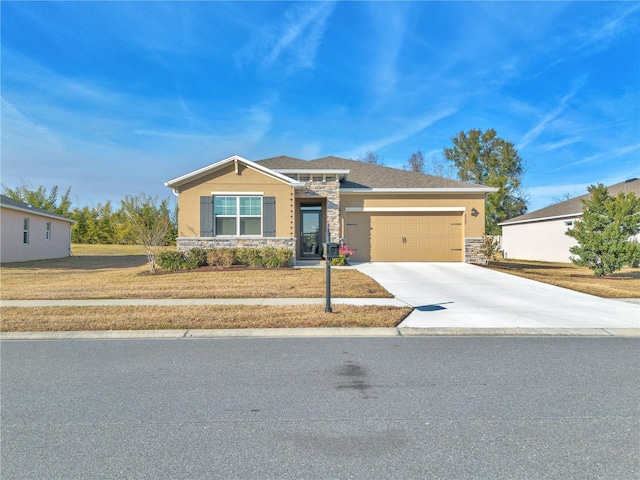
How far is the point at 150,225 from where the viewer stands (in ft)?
52.4

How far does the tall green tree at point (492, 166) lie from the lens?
122 ft

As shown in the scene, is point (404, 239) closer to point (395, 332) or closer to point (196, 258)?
point (196, 258)

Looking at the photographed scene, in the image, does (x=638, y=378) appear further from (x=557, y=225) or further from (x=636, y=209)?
(x=557, y=225)

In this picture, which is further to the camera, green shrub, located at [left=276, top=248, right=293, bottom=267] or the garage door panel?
the garage door panel

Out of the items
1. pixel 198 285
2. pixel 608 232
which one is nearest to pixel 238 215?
pixel 198 285

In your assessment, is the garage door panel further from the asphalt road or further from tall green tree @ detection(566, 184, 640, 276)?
the asphalt road

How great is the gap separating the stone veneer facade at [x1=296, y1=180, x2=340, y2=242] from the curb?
10460 mm

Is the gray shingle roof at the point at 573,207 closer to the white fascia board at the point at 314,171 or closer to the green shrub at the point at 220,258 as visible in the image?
the white fascia board at the point at 314,171

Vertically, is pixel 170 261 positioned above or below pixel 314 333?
above

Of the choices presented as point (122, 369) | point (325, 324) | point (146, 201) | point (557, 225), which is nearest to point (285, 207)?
point (146, 201)

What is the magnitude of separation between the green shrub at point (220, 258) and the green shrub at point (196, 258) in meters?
Result: 0.20

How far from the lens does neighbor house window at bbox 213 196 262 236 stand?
15.9 m

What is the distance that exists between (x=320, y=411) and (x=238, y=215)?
43.1ft

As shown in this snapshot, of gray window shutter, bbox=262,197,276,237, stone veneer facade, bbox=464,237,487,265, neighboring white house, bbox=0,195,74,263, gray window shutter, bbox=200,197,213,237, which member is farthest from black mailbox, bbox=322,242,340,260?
neighboring white house, bbox=0,195,74,263
